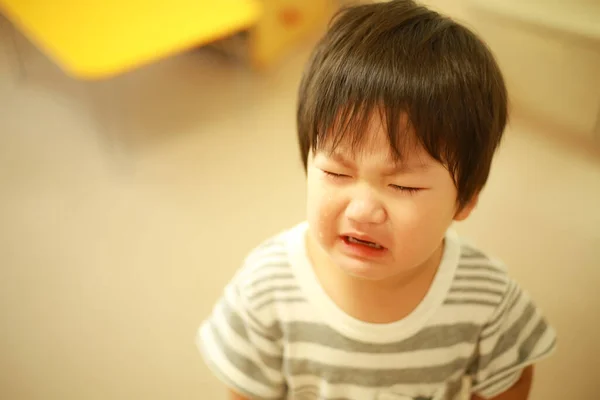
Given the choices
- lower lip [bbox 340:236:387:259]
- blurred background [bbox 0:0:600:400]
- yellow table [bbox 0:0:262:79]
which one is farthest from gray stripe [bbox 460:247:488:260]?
yellow table [bbox 0:0:262:79]

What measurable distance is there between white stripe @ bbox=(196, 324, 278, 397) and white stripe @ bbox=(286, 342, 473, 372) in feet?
0.21

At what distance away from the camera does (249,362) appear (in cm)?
79

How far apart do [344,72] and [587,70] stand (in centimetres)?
147

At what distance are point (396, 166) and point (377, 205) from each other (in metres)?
0.05

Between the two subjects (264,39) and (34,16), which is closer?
(34,16)

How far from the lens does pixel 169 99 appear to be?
196 cm

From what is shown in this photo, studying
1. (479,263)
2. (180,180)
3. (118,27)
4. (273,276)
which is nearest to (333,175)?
(273,276)

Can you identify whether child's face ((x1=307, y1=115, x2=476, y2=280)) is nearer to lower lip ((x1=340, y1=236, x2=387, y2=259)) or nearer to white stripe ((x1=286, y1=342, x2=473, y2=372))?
lower lip ((x1=340, y1=236, x2=387, y2=259))

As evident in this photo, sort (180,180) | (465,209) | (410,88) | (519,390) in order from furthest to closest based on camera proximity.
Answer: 1. (180,180)
2. (519,390)
3. (465,209)
4. (410,88)

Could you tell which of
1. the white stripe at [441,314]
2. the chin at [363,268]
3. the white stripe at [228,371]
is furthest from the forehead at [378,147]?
the white stripe at [228,371]

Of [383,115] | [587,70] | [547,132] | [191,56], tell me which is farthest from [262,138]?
[383,115]

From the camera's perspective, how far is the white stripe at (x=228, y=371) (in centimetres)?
78

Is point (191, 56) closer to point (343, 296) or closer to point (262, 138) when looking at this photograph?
point (262, 138)

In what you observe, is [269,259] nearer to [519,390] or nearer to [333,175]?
[333,175]
